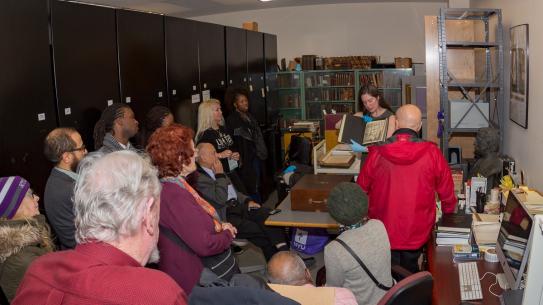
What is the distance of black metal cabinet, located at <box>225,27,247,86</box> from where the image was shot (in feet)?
24.3

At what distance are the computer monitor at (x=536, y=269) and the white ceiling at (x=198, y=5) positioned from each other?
25.9ft

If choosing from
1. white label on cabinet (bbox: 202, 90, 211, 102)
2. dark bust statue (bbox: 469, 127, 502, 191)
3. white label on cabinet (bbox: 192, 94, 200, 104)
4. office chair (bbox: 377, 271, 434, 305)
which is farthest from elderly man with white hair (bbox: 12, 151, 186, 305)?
white label on cabinet (bbox: 202, 90, 211, 102)

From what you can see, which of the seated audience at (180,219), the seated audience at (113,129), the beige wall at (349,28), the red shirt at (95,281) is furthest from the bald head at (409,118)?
the beige wall at (349,28)

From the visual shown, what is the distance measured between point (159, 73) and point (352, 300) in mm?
3505

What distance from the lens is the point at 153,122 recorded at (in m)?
4.64

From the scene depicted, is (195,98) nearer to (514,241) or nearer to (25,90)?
(25,90)

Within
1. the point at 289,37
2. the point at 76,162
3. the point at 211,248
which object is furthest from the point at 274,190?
the point at 211,248

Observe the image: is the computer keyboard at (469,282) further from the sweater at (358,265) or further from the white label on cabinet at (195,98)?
the white label on cabinet at (195,98)

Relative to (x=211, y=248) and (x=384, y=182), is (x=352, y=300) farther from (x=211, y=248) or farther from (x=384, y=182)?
(x=384, y=182)

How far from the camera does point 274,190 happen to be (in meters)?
8.62

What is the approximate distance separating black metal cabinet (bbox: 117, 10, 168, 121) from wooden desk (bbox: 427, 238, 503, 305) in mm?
2744

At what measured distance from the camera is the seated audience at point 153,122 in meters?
4.63

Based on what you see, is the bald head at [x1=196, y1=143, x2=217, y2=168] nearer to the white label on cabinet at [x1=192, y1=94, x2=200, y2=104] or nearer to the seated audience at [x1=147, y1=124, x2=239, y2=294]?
the seated audience at [x1=147, y1=124, x2=239, y2=294]

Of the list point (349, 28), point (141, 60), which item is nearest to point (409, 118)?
point (141, 60)
